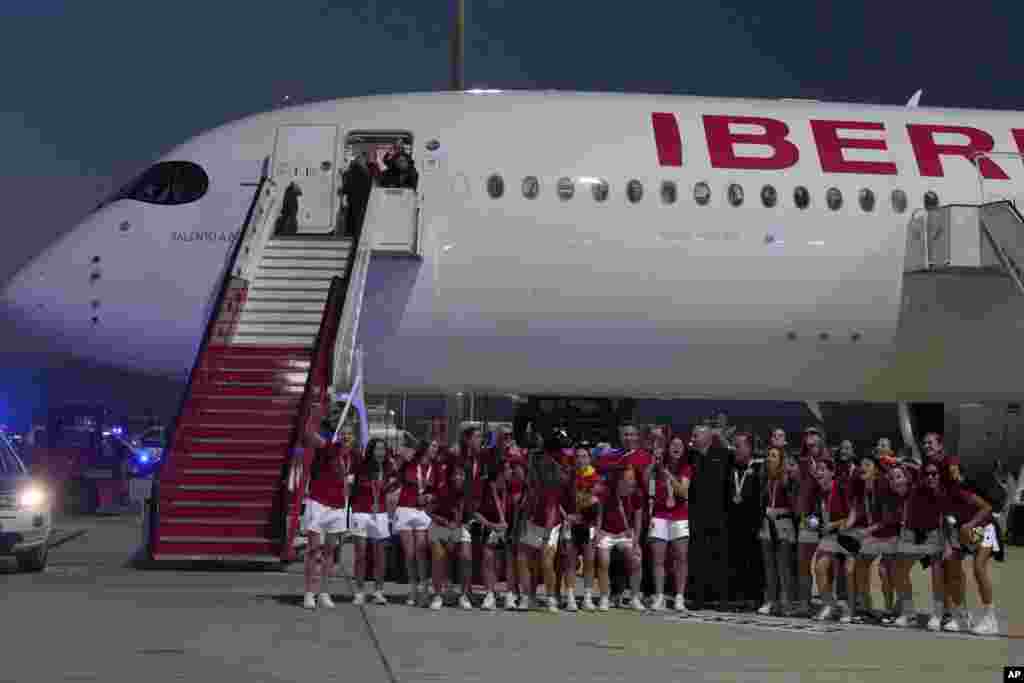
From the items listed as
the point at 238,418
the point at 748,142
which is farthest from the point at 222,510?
the point at 748,142

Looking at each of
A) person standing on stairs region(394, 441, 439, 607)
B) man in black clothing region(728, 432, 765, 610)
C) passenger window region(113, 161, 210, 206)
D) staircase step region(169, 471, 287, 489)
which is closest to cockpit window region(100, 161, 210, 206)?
passenger window region(113, 161, 210, 206)

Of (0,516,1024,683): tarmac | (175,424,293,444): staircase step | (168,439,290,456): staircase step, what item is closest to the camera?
(0,516,1024,683): tarmac

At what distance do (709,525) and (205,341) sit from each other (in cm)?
676

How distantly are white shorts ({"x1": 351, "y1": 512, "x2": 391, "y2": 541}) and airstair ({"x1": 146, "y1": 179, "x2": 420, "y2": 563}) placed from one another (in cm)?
Result: 185

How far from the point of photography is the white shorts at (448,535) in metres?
14.6

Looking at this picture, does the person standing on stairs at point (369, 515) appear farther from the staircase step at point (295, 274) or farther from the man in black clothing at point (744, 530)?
the staircase step at point (295, 274)

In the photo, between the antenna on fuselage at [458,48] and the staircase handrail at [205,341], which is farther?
the antenna on fuselage at [458,48]

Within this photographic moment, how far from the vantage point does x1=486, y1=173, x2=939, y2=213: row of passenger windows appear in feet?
67.5

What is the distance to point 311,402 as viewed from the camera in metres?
17.7

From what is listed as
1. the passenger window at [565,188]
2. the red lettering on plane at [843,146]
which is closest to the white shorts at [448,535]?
the passenger window at [565,188]

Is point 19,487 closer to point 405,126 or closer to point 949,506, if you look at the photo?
point 405,126

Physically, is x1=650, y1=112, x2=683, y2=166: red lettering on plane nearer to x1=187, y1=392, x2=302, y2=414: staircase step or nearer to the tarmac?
x1=187, y1=392, x2=302, y2=414: staircase step

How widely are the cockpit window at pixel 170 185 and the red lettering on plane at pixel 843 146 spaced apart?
8432mm

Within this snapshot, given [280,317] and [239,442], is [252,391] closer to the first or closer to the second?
[239,442]
